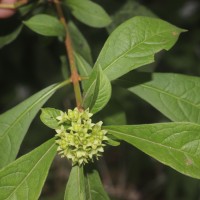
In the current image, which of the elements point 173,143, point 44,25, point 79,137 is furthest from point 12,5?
point 173,143

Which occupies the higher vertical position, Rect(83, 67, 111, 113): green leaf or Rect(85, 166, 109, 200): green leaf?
Rect(83, 67, 111, 113): green leaf

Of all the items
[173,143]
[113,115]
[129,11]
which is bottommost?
[173,143]

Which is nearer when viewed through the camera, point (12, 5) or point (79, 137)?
point (79, 137)

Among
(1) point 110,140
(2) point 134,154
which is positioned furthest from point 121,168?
(1) point 110,140

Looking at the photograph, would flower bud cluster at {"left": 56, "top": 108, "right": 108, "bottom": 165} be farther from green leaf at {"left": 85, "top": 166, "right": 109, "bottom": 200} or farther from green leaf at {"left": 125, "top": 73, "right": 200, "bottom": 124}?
green leaf at {"left": 125, "top": 73, "right": 200, "bottom": 124}

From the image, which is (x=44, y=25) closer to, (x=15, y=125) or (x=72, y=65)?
(x=72, y=65)

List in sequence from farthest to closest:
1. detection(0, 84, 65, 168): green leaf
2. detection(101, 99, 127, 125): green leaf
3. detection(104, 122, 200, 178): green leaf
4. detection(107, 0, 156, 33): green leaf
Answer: detection(107, 0, 156, 33): green leaf → detection(101, 99, 127, 125): green leaf → detection(0, 84, 65, 168): green leaf → detection(104, 122, 200, 178): green leaf

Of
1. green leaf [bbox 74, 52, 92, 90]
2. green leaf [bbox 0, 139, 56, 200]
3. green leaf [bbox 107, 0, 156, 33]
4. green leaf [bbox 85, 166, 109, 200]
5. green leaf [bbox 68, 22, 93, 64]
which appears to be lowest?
green leaf [bbox 85, 166, 109, 200]

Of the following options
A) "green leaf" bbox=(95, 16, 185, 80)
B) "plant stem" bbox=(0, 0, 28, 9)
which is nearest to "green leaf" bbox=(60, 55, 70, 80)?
"plant stem" bbox=(0, 0, 28, 9)
